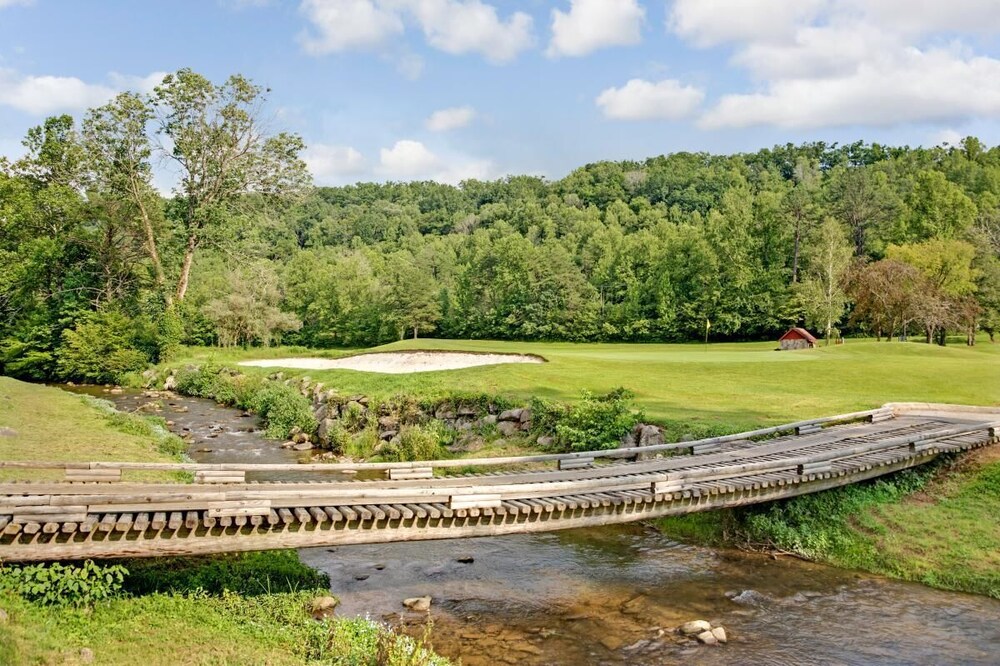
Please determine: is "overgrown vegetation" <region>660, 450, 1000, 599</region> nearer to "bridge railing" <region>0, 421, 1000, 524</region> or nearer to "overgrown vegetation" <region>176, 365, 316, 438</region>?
"bridge railing" <region>0, 421, 1000, 524</region>

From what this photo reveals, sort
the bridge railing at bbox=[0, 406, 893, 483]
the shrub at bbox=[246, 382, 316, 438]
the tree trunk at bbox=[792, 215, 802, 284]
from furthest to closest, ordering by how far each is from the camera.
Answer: the tree trunk at bbox=[792, 215, 802, 284] < the shrub at bbox=[246, 382, 316, 438] < the bridge railing at bbox=[0, 406, 893, 483]

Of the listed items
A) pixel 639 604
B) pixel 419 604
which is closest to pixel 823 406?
pixel 639 604

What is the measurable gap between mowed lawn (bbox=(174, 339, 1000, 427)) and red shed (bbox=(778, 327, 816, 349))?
1420 cm

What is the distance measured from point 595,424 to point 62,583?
52.3 feet

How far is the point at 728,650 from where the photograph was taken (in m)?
11.1

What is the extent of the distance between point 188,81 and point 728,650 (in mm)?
50328

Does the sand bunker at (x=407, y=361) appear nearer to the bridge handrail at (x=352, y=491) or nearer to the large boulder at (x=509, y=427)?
the large boulder at (x=509, y=427)

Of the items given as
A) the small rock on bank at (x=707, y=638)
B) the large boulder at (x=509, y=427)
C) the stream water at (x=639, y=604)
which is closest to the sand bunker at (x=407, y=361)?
the large boulder at (x=509, y=427)

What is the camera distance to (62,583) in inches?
392

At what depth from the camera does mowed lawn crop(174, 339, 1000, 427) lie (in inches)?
981

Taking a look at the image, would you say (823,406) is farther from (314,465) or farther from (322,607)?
(322,607)

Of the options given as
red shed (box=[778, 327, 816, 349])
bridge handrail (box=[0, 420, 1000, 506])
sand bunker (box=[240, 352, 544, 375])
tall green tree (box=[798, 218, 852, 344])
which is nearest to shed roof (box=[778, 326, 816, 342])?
red shed (box=[778, 327, 816, 349])

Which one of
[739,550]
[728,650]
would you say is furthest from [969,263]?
[728,650]

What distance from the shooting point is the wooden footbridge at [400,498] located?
9.65 meters
